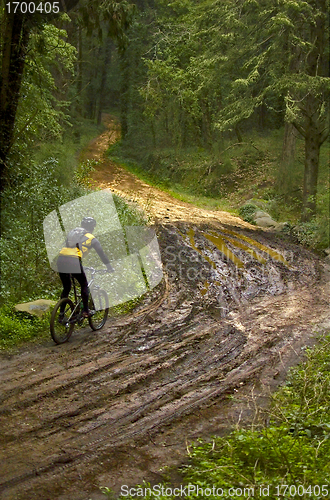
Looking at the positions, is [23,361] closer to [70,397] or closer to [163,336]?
[70,397]

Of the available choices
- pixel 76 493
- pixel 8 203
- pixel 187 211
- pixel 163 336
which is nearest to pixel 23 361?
pixel 163 336

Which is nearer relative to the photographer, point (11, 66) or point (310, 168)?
point (11, 66)

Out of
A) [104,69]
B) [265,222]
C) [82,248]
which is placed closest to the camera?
[82,248]

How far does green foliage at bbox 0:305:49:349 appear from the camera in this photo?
27.8 feet

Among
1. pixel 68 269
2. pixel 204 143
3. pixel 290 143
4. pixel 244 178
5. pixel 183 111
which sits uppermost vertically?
pixel 183 111

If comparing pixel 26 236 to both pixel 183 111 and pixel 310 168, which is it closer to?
pixel 310 168

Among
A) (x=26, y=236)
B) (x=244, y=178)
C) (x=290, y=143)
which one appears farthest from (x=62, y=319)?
(x=244, y=178)

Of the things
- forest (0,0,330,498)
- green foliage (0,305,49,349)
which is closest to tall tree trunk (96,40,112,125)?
forest (0,0,330,498)

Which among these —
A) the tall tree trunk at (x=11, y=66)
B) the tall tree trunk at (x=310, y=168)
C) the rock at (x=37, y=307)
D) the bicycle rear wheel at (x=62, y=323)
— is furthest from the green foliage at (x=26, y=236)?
the tall tree trunk at (x=310, y=168)

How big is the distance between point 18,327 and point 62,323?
3.29 feet

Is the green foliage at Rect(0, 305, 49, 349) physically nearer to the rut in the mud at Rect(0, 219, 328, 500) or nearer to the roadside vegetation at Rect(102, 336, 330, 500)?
the rut in the mud at Rect(0, 219, 328, 500)

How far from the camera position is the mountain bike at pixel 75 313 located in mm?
8281

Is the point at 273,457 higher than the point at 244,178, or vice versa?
the point at 244,178

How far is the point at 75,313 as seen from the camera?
8.62 meters
